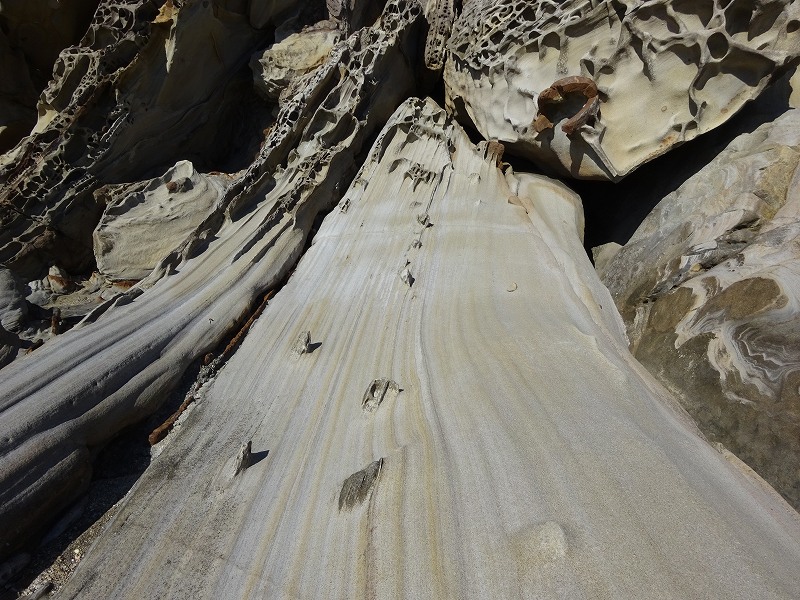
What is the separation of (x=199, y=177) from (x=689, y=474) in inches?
132

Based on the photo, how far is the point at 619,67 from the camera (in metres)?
2.60

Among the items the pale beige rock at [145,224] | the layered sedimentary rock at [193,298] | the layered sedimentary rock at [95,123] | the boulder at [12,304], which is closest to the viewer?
the layered sedimentary rock at [193,298]

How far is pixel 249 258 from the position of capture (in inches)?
96.1

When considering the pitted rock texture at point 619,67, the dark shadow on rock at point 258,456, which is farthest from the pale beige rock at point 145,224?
the pitted rock texture at point 619,67

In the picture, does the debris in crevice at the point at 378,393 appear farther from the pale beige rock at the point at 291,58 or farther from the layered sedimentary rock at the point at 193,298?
the pale beige rock at the point at 291,58

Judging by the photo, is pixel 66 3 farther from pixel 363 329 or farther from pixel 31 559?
pixel 31 559

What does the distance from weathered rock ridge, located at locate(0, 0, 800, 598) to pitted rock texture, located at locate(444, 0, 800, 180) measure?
0.02 m

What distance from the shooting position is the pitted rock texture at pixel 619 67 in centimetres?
→ 228

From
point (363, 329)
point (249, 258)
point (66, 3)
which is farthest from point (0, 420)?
point (66, 3)

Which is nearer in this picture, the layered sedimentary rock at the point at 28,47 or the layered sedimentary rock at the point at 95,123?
the layered sedimentary rock at the point at 95,123

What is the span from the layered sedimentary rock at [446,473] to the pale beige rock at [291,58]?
261 centimetres

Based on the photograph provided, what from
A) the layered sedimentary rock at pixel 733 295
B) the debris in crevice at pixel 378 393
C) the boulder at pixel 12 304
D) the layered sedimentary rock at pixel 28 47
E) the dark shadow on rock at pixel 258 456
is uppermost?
the layered sedimentary rock at pixel 28 47

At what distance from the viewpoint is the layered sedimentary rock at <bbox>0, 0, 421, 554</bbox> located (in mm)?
1282

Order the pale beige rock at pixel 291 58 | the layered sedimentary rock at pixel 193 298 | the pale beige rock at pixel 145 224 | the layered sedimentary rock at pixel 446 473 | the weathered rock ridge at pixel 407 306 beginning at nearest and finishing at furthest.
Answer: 1. the layered sedimentary rock at pixel 446 473
2. the weathered rock ridge at pixel 407 306
3. the layered sedimentary rock at pixel 193 298
4. the pale beige rock at pixel 145 224
5. the pale beige rock at pixel 291 58
